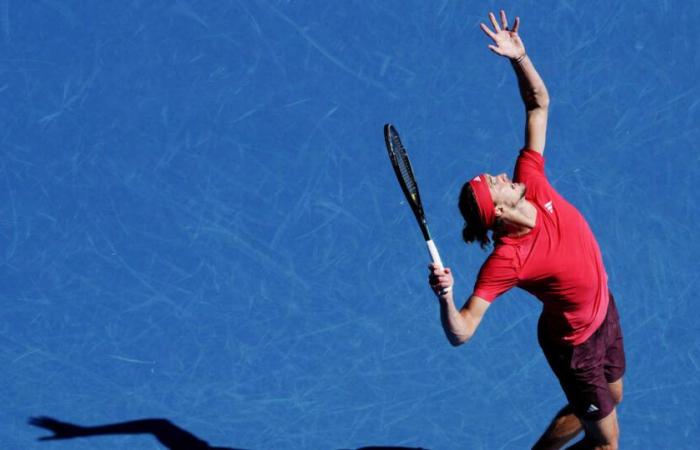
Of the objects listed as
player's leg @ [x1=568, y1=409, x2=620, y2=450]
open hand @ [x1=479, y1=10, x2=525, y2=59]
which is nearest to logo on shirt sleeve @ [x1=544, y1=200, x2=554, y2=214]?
open hand @ [x1=479, y1=10, x2=525, y2=59]

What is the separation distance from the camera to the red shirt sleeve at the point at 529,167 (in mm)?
4289

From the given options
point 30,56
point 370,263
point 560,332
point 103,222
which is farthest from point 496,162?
point 30,56

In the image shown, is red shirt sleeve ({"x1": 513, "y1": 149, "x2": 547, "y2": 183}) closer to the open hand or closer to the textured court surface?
the open hand

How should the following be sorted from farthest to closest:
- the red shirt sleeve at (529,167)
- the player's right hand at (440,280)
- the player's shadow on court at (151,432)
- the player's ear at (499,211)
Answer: the player's shadow on court at (151,432)
the red shirt sleeve at (529,167)
the player's ear at (499,211)
the player's right hand at (440,280)

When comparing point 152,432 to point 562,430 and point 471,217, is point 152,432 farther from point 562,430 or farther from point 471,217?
point 471,217

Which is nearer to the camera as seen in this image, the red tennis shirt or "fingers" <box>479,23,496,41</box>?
the red tennis shirt

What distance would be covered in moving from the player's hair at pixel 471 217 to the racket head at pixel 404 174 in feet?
0.56

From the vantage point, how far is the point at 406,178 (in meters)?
4.55

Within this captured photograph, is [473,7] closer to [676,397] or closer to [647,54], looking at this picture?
[647,54]

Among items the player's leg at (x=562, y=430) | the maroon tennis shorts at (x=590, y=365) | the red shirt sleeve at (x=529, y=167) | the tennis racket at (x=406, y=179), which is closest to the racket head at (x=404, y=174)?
the tennis racket at (x=406, y=179)

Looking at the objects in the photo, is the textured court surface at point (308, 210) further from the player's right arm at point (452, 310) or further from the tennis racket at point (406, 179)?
the player's right arm at point (452, 310)

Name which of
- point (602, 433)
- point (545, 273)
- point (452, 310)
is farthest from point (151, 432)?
point (545, 273)

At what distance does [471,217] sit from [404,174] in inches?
25.6

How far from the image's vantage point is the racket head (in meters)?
4.18
